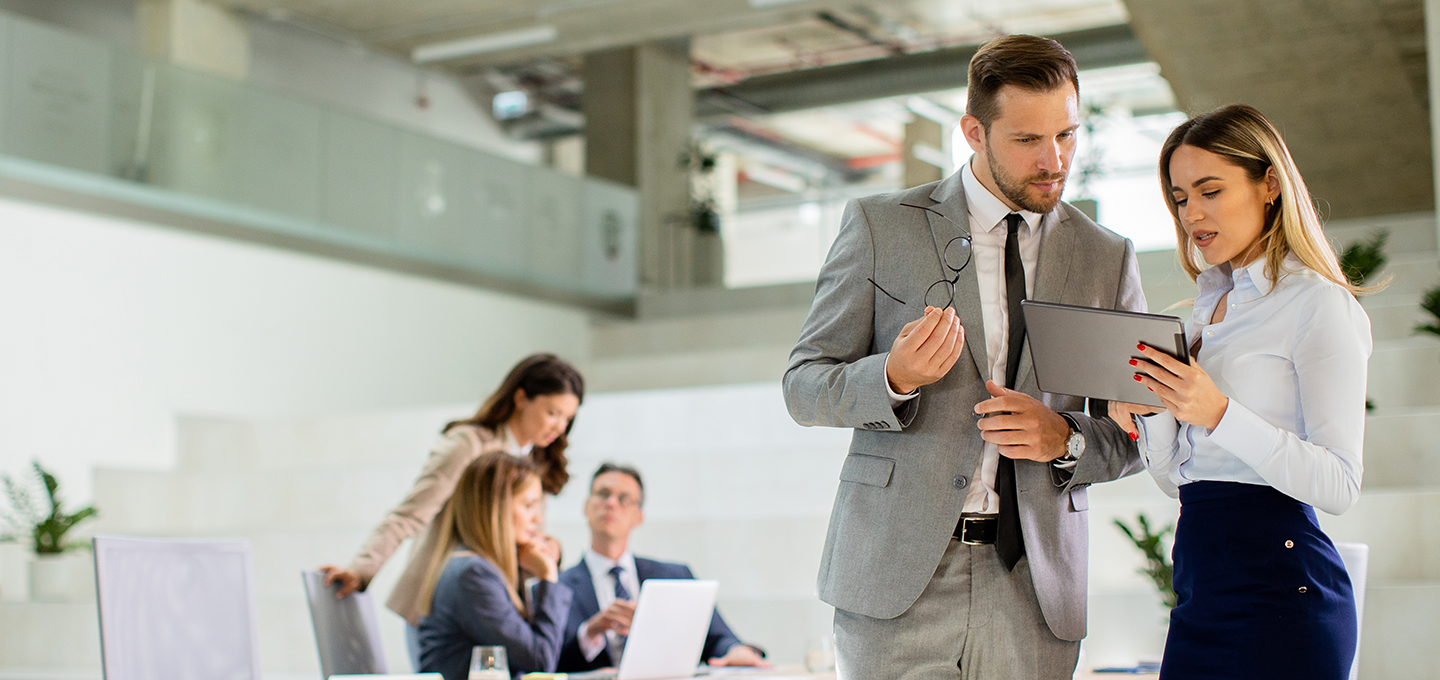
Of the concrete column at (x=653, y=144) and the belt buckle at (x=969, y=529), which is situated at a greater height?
the concrete column at (x=653, y=144)

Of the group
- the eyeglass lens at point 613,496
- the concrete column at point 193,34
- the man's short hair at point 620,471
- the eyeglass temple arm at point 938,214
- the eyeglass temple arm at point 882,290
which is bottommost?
the eyeglass lens at point 613,496

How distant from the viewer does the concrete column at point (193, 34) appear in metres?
9.05

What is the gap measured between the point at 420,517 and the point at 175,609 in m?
1.00

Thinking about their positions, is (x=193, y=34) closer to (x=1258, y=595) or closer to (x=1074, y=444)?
(x=1074, y=444)

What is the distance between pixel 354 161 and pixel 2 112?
2179mm

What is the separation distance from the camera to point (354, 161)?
28.6 ft

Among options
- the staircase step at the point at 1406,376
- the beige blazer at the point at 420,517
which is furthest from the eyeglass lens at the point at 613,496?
the staircase step at the point at 1406,376

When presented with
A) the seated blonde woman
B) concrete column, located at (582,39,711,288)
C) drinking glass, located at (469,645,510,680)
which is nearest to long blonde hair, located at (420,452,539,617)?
the seated blonde woman

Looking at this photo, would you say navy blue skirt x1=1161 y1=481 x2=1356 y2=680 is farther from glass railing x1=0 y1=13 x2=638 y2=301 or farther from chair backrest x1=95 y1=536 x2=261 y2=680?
glass railing x1=0 y1=13 x2=638 y2=301

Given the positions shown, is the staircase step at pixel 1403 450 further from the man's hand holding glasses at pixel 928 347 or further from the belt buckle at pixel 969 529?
the man's hand holding glasses at pixel 928 347

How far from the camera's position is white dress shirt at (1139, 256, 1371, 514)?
1665 mm

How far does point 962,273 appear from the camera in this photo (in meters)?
1.91

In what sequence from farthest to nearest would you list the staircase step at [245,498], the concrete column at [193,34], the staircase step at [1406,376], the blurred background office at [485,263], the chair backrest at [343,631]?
the concrete column at [193,34] < the staircase step at [245,498] < the blurred background office at [485,263] < the staircase step at [1406,376] < the chair backrest at [343,631]

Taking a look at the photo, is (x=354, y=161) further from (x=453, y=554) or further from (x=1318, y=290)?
(x=1318, y=290)
